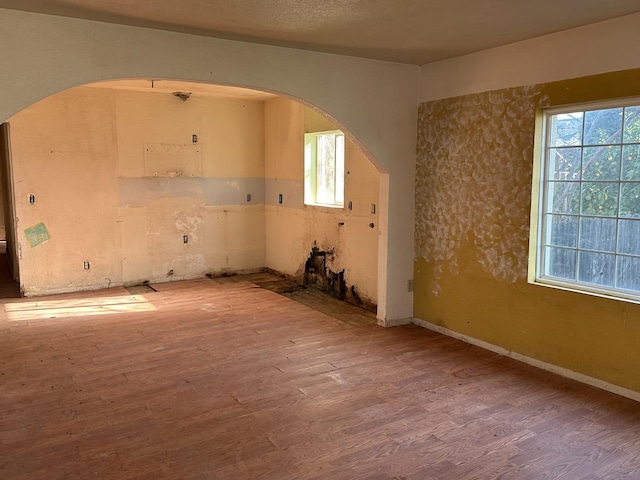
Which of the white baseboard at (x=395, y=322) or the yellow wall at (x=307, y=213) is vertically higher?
the yellow wall at (x=307, y=213)

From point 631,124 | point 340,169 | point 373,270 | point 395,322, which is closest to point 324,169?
point 340,169

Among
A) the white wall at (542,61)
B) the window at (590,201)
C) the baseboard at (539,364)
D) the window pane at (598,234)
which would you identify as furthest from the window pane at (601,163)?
the baseboard at (539,364)

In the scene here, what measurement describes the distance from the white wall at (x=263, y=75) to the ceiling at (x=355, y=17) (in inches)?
4.9

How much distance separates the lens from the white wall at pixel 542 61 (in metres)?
3.49

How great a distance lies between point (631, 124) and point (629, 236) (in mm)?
787

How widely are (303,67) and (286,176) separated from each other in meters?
3.17

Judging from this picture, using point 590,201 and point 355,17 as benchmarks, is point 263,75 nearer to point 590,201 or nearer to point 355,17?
point 355,17

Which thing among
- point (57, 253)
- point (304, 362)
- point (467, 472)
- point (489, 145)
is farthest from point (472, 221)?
point (57, 253)

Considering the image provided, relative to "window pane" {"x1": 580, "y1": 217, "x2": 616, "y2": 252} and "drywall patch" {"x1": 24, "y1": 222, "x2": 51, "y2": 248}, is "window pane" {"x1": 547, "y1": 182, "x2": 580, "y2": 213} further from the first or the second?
"drywall patch" {"x1": 24, "y1": 222, "x2": 51, "y2": 248}

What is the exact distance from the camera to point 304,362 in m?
4.25

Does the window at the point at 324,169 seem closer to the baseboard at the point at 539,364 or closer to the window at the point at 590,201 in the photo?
the baseboard at the point at 539,364

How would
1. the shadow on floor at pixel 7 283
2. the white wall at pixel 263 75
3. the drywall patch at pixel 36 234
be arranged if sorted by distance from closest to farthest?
1. the white wall at pixel 263 75
2. the drywall patch at pixel 36 234
3. the shadow on floor at pixel 7 283

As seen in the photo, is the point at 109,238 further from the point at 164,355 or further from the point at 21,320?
the point at 164,355

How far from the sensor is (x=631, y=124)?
3.56m
